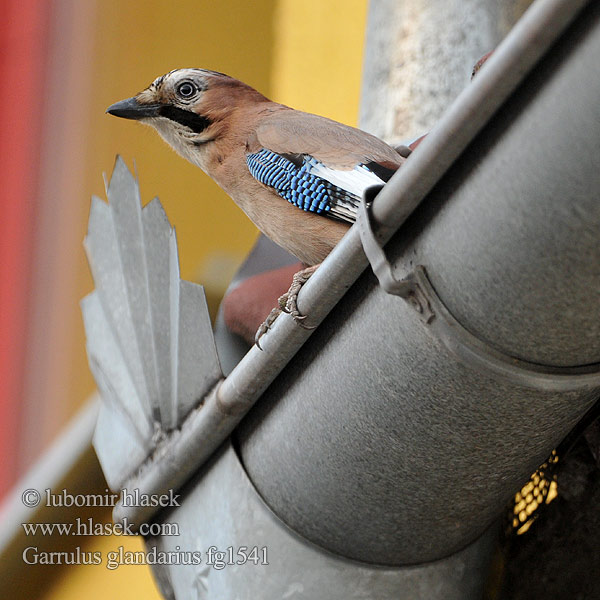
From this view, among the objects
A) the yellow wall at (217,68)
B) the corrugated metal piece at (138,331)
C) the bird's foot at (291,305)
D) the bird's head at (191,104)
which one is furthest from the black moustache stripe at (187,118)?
the yellow wall at (217,68)

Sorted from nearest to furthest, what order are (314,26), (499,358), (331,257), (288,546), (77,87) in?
(499,358) < (331,257) < (288,546) < (314,26) < (77,87)

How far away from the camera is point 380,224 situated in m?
0.88

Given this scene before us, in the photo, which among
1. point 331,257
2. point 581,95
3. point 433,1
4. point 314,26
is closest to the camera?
point 581,95

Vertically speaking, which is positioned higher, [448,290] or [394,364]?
[448,290]

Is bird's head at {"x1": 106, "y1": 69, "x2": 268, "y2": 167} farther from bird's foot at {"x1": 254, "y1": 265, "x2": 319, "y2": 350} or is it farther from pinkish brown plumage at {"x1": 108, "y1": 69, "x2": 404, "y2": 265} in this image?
bird's foot at {"x1": 254, "y1": 265, "x2": 319, "y2": 350}

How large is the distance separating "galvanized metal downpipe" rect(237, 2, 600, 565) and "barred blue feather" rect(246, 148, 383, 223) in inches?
9.8

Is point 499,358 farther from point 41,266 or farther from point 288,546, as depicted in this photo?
point 41,266

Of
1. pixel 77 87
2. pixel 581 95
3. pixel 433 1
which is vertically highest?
pixel 581 95

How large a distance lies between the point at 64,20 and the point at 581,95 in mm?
2393

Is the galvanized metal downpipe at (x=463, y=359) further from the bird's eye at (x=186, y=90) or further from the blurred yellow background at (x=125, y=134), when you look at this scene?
the blurred yellow background at (x=125, y=134)

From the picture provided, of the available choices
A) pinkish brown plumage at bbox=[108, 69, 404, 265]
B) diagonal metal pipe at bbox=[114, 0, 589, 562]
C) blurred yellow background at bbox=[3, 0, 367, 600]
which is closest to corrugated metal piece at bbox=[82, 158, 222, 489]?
diagonal metal pipe at bbox=[114, 0, 589, 562]

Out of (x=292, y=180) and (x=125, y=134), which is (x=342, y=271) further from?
(x=125, y=134)

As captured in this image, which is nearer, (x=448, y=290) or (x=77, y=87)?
(x=448, y=290)

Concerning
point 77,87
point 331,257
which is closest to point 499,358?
point 331,257
